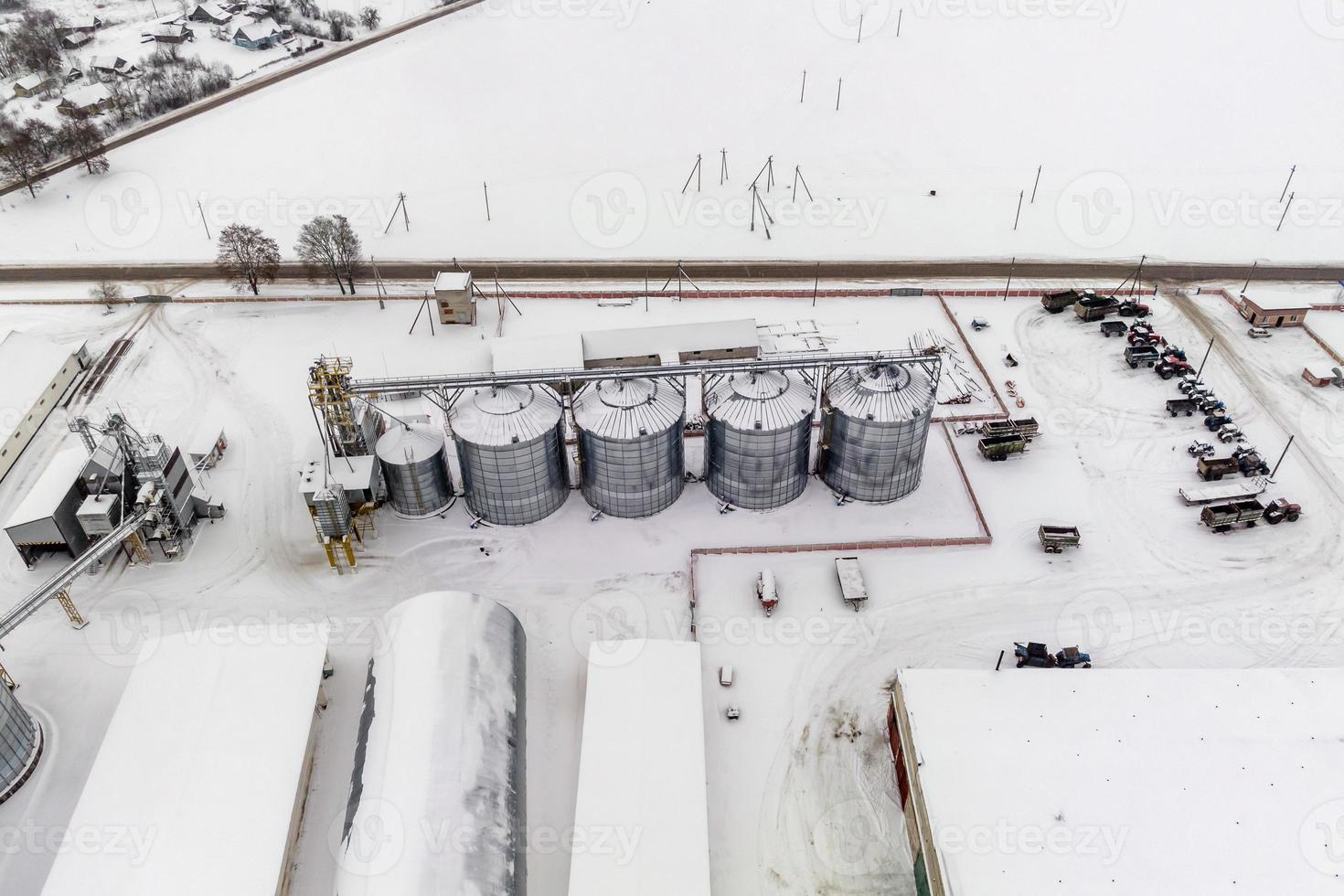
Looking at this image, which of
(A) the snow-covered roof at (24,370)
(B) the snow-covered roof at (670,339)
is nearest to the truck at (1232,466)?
(B) the snow-covered roof at (670,339)

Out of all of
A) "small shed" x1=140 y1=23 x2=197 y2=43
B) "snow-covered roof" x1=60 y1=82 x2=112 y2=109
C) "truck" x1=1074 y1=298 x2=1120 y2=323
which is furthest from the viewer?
"small shed" x1=140 y1=23 x2=197 y2=43

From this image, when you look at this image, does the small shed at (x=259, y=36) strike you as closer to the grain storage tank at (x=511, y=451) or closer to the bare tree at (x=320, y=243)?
the bare tree at (x=320, y=243)

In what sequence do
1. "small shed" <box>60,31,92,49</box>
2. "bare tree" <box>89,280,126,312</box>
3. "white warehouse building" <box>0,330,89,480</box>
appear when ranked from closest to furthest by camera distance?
"white warehouse building" <box>0,330,89,480</box> → "bare tree" <box>89,280,126,312</box> → "small shed" <box>60,31,92,49</box>

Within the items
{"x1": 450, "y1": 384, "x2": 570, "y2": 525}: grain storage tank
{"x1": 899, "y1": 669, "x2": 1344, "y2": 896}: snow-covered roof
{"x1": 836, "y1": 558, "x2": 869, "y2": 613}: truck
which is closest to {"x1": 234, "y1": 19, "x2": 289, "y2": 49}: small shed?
{"x1": 450, "y1": 384, "x2": 570, "y2": 525}: grain storage tank

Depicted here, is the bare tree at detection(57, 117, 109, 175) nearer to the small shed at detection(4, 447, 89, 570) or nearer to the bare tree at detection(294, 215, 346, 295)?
the bare tree at detection(294, 215, 346, 295)

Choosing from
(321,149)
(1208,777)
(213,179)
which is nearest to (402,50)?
(321,149)

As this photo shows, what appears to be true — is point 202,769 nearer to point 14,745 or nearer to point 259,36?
point 14,745
